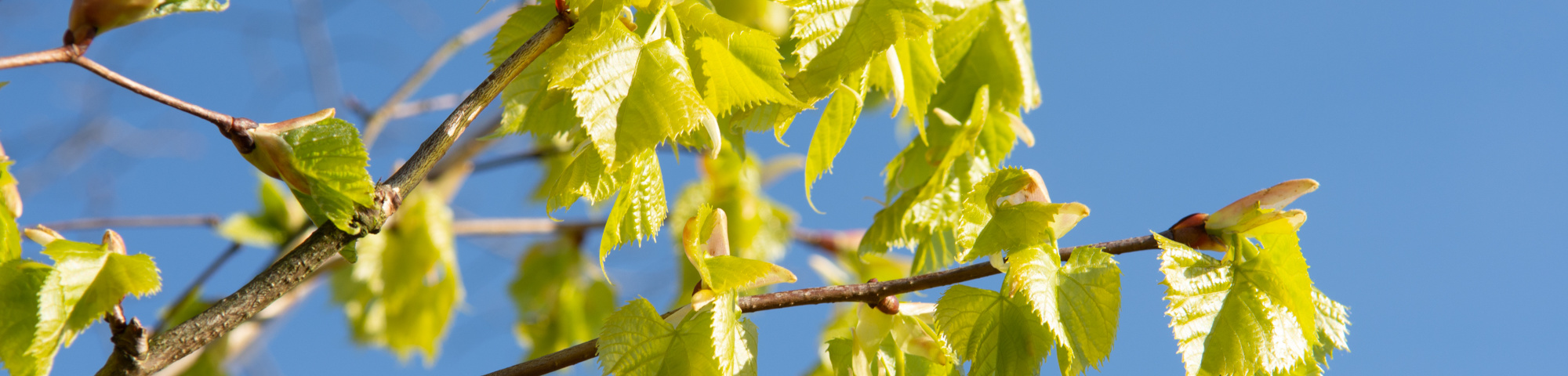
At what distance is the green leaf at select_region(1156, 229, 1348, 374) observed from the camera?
2.06 feet

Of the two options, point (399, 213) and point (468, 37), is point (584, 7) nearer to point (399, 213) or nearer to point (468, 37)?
point (399, 213)

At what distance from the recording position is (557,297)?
6.97ft

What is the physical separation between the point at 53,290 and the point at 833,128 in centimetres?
57

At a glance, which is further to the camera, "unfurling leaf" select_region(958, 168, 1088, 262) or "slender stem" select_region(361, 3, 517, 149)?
"slender stem" select_region(361, 3, 517, 149)

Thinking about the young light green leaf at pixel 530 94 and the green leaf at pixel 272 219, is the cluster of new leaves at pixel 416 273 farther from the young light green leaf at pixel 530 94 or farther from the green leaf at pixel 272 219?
the young light green leaf at pixel 530 94

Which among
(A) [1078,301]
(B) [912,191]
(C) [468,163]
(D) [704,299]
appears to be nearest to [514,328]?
(C) [468,163]

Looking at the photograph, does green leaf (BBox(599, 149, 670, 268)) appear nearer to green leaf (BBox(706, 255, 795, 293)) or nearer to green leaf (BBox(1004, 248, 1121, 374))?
green leaf (BBox(706, 255, 795, 293))

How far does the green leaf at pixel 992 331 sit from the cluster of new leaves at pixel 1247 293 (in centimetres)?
10

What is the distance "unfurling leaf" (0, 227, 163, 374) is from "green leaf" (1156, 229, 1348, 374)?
72 cm

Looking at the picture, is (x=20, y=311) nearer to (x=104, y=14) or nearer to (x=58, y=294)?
(x=58, y=294)

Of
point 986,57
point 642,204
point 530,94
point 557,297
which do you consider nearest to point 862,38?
point 642,204

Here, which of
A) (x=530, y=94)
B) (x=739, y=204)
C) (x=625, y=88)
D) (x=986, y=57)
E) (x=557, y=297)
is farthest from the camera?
(x=557, y=297)

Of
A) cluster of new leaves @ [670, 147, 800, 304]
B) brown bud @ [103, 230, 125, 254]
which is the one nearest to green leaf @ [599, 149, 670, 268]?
brown bud @ [103, 230, 125, 254]

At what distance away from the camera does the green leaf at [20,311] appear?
0.61 m
